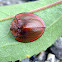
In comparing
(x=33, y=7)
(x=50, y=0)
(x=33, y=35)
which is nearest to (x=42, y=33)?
(x=33, y=35)

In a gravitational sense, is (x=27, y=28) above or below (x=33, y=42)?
above

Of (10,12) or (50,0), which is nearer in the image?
(10,12)

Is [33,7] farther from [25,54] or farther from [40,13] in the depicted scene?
[25,54]
